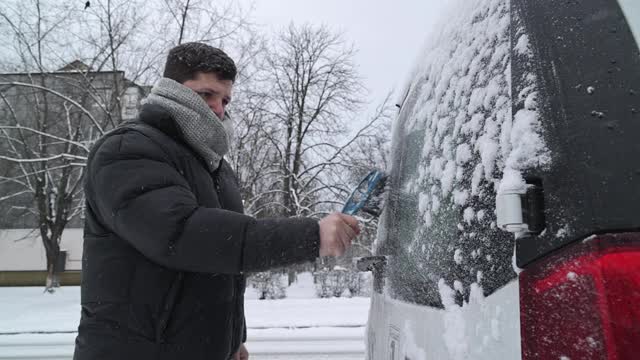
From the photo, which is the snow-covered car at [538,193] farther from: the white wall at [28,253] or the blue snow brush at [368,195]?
the white wall at [28,253]

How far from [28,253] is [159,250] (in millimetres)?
38041

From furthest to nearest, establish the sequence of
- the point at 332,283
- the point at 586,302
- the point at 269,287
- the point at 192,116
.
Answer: the point at 332,283 → the point at 269,287 → the point at 192,116 → the point at 586,302

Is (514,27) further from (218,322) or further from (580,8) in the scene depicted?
(218,322)

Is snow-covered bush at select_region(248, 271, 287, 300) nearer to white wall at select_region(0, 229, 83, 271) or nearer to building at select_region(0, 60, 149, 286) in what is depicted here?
building at select_region(0, 60, 149, 286)

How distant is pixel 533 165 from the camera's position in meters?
0.83

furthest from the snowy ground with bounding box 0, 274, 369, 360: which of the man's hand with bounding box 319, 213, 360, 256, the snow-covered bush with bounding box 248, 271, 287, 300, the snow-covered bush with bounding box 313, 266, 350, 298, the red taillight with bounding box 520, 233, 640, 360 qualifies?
the red taillight with bounding box 520, 233, 640, 360

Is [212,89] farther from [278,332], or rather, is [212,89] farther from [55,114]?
[55,114]

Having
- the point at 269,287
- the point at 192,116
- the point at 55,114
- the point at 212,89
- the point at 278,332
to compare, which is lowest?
the point at 269,287

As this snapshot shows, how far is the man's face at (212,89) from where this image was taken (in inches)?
71.9

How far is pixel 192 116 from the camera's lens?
1.73 metres

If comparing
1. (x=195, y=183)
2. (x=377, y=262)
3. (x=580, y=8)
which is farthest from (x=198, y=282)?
(x=580, y=8)

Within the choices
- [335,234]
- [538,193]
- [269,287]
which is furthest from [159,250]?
[269,287]

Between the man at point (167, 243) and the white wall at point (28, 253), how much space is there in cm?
3458

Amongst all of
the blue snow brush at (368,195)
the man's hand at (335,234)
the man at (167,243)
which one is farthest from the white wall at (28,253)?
the man's hand at (335,234)
